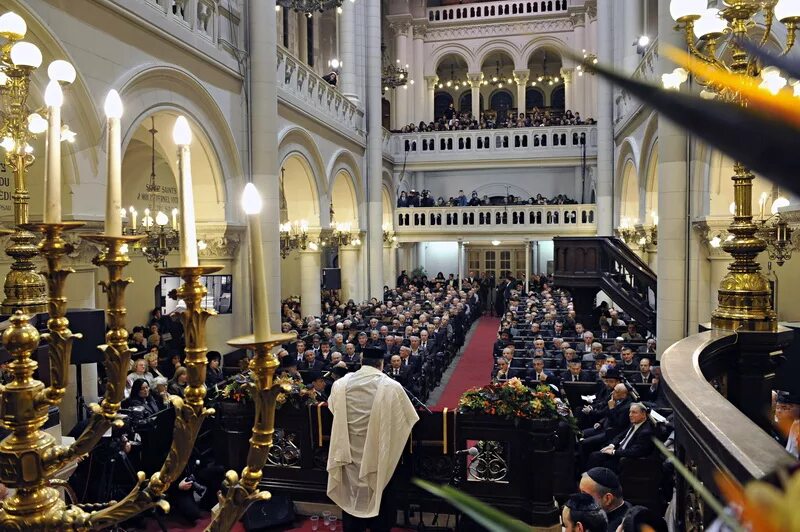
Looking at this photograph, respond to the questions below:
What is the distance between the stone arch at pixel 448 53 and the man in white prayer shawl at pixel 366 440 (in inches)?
1095

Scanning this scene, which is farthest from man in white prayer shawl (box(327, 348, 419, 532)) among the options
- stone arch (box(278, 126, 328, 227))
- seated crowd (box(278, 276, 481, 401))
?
stone arch (box(278, 126, 328, 227))

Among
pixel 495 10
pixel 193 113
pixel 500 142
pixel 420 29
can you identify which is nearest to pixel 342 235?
pixel 193 113

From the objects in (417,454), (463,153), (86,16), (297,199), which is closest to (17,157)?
(417,454)

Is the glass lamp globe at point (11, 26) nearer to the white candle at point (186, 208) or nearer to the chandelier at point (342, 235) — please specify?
the white candle at point (186, 208)

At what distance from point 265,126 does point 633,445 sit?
10.0 metres

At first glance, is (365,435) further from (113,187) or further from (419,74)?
(419,74)

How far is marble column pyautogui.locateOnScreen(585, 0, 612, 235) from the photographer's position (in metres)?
22.2

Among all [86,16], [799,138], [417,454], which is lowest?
[417,454]

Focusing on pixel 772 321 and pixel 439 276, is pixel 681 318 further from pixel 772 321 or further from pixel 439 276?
pixel 439 276

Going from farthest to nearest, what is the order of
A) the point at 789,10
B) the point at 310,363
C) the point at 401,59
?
the point at 401,59 < the point at 310,363 < the point at 789,10

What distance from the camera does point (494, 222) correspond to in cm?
2669

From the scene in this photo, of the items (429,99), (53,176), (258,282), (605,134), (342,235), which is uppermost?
(429,99)

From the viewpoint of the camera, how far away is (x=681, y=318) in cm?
1187

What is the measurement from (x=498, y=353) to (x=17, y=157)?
10.4m
